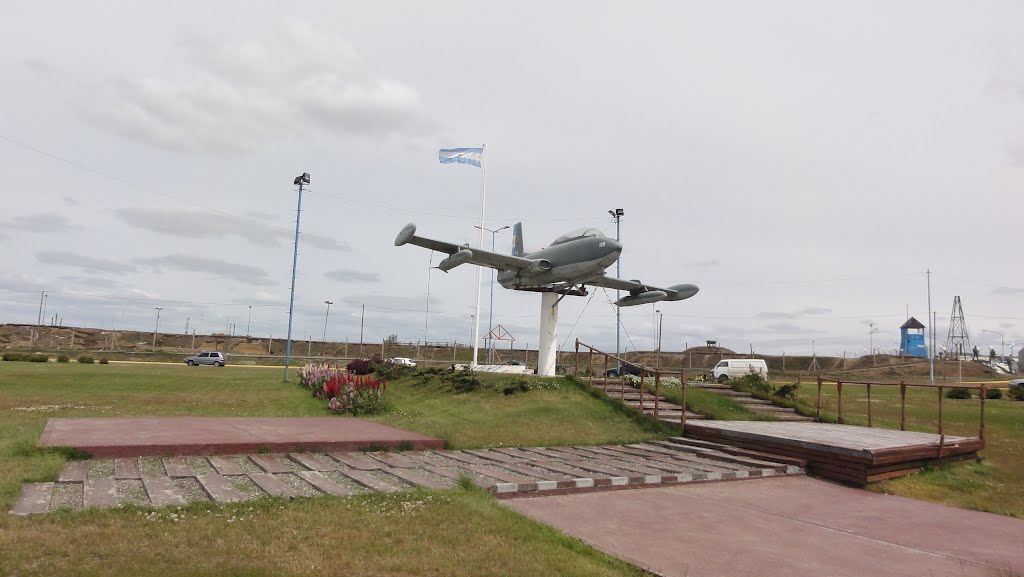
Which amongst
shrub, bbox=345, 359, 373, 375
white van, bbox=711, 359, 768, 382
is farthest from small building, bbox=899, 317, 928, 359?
shrub, bbox=345, 359, 373, 375

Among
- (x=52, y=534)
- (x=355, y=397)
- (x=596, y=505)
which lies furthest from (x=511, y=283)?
(x=52, y=534)

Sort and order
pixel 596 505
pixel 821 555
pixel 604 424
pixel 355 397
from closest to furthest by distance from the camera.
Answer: pixel 821 555 < pixel 596 505 < pixel 604 424 < pixel 355 397

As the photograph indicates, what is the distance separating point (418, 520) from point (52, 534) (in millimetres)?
2957

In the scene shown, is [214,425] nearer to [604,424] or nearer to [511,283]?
[604,424]

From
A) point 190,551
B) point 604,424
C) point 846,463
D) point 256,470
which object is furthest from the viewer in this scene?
point 604,424

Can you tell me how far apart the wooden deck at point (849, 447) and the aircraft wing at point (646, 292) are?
9621 millimetres

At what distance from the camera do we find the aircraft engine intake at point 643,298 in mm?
23438

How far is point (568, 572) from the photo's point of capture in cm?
493

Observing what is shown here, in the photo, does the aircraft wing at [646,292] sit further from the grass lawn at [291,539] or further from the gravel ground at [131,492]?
the gravel ground at [131,492]

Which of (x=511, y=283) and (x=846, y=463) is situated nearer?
(x=846, y=463)

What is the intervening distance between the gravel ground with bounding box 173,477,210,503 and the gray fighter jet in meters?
9.63

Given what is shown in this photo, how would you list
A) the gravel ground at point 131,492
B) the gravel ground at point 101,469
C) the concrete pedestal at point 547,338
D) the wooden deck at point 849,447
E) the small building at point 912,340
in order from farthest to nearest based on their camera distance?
the small building at point 912,340 < the concrete pedestal at point 547,338 < the wooden deck at point 849,447 < the gravel ground at point 101,469 < the gravel ground at point 131,492

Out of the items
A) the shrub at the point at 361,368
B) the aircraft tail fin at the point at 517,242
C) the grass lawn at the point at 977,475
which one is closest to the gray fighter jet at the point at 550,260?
the aircraft tail fin at the point at 517,242

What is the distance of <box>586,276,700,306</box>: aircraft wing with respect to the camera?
2323 centimetres
